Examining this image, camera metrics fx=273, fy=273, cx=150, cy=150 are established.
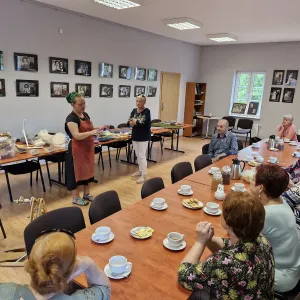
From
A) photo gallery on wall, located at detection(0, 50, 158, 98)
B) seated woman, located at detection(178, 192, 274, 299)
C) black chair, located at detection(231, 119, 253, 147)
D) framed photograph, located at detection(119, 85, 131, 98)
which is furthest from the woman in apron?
black chair, located at detection(231, 119, 253, 147)

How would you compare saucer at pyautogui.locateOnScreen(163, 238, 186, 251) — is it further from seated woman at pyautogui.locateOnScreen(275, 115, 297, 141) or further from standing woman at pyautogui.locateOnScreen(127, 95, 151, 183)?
seated woman at pyautogui.locateOnScreen(275, 115, 297, 141)

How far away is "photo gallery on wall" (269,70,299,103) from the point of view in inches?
311

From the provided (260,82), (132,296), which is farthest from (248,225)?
(260,82)

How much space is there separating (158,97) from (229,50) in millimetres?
2890

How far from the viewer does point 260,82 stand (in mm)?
8672

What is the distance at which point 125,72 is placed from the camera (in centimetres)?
700

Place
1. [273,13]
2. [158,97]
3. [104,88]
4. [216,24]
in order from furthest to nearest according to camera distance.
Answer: [158,97], [104,88], [216,24], [273,13]

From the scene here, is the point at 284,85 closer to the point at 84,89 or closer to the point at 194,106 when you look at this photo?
the point at 194,106

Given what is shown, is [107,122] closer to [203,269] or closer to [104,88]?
[104,88]

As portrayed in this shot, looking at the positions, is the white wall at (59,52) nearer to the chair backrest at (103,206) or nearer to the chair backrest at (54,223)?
the chair backrest at (103,206)

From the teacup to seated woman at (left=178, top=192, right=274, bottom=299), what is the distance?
1.03 ft

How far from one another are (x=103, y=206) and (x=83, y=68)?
14.8 feet

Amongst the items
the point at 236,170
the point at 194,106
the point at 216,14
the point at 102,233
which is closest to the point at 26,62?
the point at 216,14

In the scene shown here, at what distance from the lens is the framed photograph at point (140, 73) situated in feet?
24.1
